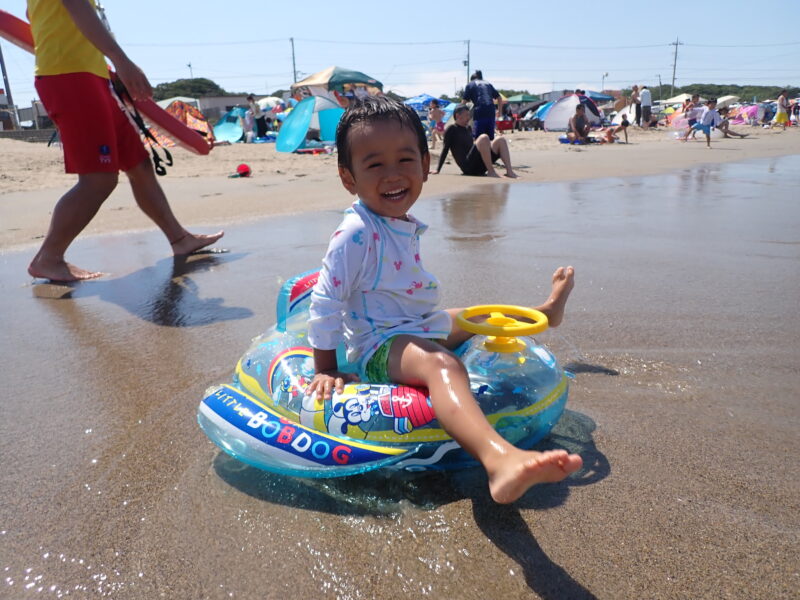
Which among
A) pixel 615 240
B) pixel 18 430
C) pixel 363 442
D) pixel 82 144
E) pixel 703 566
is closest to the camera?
pixel 703 566

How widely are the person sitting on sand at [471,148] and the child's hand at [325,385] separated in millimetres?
7735

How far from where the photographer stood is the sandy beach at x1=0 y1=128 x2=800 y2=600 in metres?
1.38

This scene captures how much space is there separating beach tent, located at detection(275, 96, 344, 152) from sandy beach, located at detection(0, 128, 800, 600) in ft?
37.0

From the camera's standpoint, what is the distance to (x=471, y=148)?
9422 mm

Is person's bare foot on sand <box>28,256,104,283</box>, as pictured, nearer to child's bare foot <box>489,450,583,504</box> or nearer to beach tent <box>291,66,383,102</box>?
child's bare foot <box>489,450,583,504</box>

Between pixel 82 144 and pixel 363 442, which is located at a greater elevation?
pixel 82 144

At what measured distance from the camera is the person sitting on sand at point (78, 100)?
342 centimetres

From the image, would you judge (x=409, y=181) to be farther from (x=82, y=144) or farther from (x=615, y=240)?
(x=615, y=240)

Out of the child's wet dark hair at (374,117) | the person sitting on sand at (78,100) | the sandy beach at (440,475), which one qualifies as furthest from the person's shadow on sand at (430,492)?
the person sitting on sand at (78,100)

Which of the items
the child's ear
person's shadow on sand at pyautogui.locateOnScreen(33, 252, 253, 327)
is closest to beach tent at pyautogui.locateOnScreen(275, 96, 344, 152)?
person's shadow on sand at pyautogui.locateOnScreen(33, 252, 253, 327)

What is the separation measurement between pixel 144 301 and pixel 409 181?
2175 mm

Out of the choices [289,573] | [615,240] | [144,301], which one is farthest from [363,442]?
[615,240]

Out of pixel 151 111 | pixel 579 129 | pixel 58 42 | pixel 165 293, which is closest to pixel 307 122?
pixel 579 129

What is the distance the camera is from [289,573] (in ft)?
4.55
